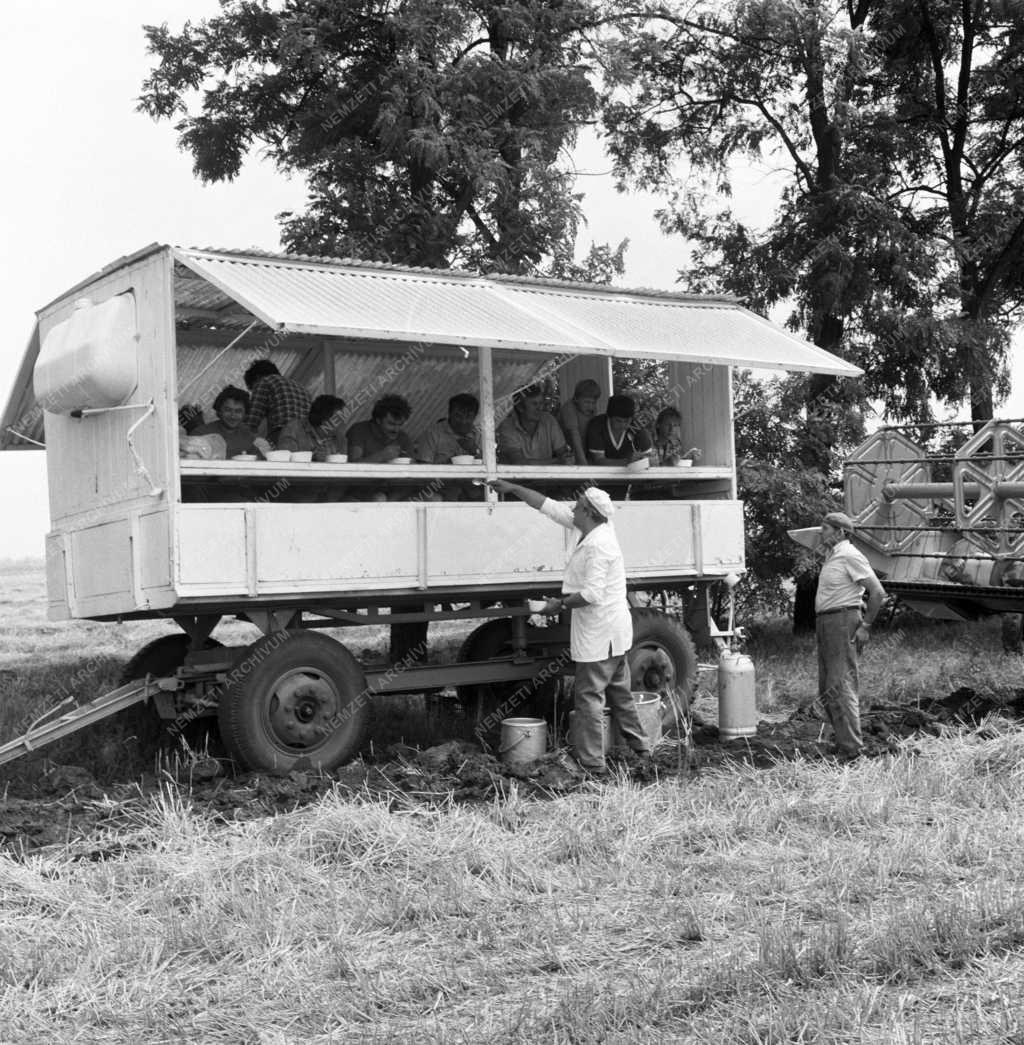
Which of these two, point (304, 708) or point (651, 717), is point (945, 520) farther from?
point (304, 708)

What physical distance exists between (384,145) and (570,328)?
8677mm

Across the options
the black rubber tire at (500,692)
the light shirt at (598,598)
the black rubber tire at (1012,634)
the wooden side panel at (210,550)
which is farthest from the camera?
the black rubber tire at (1012,634)

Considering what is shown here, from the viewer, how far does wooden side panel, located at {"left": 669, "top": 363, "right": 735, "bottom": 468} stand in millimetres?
11875

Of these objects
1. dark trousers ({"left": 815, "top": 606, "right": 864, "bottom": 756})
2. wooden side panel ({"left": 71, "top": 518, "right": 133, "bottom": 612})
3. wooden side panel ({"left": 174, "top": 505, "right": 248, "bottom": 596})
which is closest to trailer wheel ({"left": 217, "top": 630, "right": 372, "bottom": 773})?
wooden side panel ({"left": 174, "top": 505, "right": 248, "bottom": 596})

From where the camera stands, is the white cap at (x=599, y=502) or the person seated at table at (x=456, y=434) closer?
the white cap at (x=599, y=502)

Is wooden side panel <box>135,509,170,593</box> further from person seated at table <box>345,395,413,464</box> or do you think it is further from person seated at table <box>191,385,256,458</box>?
person seated at table <box>345,395,413,464</box>

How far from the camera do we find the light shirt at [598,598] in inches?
356

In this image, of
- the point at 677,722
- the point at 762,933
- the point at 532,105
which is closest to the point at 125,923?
the point at 762,933

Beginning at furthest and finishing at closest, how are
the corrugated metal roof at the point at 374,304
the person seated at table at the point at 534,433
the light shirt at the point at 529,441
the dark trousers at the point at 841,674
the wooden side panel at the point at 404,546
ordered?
the person seated at table at the point at 534,433
the light shirt at the point at 529,441
the dark trousers at the point at 841,674
the wooden side panel at the point at 404,546
the corrugated metal roof at the point at 374,304

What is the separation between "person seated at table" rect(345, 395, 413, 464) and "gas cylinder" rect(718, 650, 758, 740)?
2875 millimetres

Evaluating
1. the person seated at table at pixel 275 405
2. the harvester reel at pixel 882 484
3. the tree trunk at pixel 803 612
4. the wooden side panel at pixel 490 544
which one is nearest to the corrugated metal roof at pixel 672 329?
the wooden side panel at pixel 490 544

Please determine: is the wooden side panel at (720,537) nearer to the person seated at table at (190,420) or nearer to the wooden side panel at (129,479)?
the person seated at table at (190,420)

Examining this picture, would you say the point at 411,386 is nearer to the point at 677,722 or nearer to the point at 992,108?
the point at 677,722

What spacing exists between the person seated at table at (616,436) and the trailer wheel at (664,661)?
1276 mm
